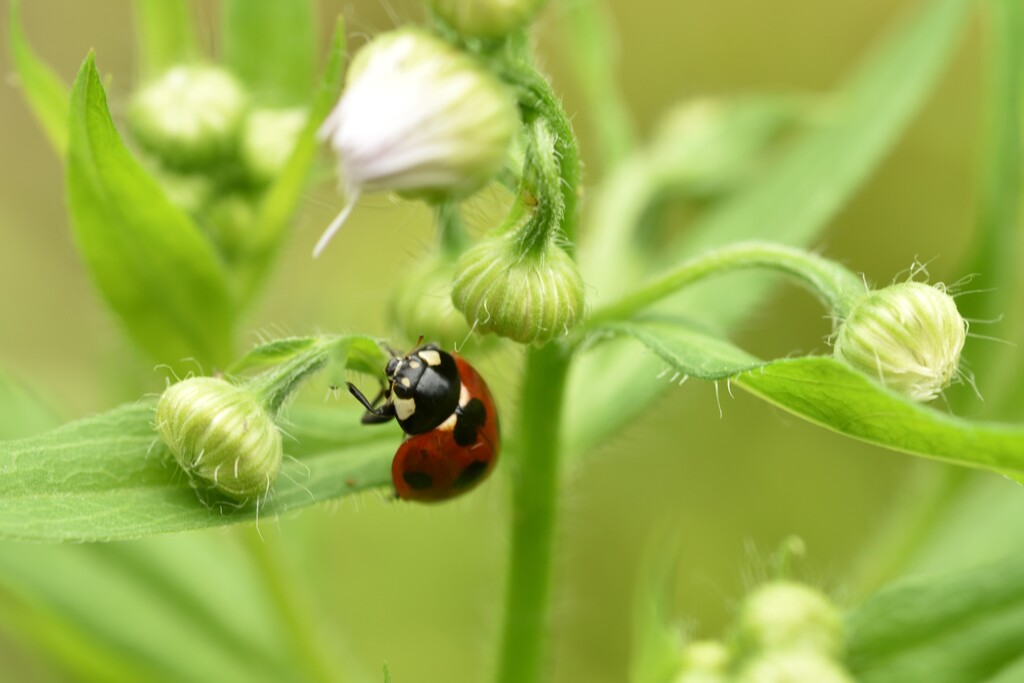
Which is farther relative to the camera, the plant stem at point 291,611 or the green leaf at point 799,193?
the green leaf at point 799,193

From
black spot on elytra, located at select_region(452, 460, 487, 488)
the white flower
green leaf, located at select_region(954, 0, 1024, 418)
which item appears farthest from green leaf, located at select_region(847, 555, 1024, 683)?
the white flower

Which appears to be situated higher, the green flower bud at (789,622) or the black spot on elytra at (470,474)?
the black spot on elytra at (470,474)

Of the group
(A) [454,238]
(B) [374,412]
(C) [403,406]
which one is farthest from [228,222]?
(C) [403,406]

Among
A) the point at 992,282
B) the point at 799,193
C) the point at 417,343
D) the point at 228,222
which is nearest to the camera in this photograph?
the point at 417,343

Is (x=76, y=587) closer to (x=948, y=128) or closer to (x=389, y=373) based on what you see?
(x=389, y=373)

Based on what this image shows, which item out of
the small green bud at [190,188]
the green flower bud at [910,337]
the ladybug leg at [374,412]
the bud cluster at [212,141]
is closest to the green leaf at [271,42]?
the bud cluster at [212,141]

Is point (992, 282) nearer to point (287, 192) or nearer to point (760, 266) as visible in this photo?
point (760, 266)

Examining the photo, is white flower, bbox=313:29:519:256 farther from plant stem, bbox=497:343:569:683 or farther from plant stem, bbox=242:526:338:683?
plant stem, bbox=242:526:338:683

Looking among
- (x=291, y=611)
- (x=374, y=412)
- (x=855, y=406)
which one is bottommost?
(x=855, y=406)

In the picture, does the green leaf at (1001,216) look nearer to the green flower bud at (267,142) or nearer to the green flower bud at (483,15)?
the green flower bud at (483,15)
